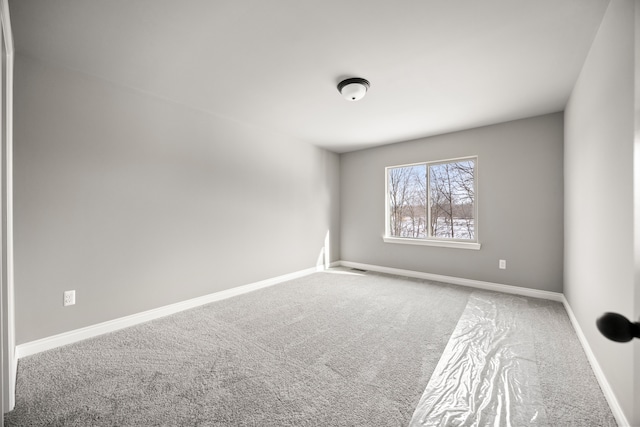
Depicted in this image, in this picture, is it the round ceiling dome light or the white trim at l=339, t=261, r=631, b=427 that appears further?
the round ceiling dome light

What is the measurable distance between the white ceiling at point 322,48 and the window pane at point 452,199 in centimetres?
115

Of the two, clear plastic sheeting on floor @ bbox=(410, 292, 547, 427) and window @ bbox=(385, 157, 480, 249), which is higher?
window @ bbox=(385, 157, 480, 249)

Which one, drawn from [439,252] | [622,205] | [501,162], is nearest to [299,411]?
[622,205]

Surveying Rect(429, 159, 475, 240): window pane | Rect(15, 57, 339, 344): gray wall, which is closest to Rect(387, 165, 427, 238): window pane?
Rect(429, 159, 475, 240): window pane

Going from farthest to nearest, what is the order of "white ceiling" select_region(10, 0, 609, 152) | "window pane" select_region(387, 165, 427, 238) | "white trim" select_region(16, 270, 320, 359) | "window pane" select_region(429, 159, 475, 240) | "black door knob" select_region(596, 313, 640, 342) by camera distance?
"window pane" select_region(387, 165, 427, 238) → "window pane" select_region(429, 159, 475, 240) → "white trim" select_region(16, 270, 320, 359) → "white ceiling" select_region(10, 0, 609, 152) → "black door knob" select_region(596, 313, 640, 342)

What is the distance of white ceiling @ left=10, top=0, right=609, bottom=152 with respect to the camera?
173 centimetres

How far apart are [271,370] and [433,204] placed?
11.8ft

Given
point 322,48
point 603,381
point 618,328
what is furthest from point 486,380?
point 322,48

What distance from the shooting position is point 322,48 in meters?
2.12

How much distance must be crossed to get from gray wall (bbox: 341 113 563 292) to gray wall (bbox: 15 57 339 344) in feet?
7.93

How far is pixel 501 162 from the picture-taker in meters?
3.82

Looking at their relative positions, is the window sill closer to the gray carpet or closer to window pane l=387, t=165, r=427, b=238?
window pane l=387, t=165, r=427, b=238

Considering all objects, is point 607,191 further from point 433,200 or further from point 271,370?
point 433,200

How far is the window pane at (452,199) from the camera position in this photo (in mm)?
4188
